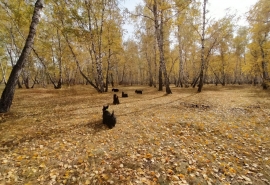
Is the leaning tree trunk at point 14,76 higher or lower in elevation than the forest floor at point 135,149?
higher

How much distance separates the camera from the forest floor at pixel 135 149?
3.38 metres

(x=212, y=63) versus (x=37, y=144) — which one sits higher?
(x=212, y=63)

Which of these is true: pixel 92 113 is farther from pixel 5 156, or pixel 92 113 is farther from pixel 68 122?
pixel 5 156

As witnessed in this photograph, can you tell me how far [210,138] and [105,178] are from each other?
4.17m

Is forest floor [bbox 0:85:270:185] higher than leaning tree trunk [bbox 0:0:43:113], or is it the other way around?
leaning tree trunk [bbox 0:0:43:113]

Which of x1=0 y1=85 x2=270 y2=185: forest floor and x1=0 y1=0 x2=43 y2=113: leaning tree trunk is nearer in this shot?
x1=0 y1=85 x2=270 y2=185: forest floor

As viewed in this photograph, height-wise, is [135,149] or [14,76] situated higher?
[14,76]

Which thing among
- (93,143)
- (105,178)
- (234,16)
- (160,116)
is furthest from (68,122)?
(234,16)

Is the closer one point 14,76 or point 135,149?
point 135,149

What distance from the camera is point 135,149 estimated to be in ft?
14.8

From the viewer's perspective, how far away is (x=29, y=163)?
3.66 meters

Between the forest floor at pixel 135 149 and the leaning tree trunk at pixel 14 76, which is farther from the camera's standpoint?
the leaning tree trunk at pixel 14 76

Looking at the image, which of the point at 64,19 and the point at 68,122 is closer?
the point at 68,122

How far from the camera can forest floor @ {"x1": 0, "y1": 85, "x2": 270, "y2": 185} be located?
133 inches
